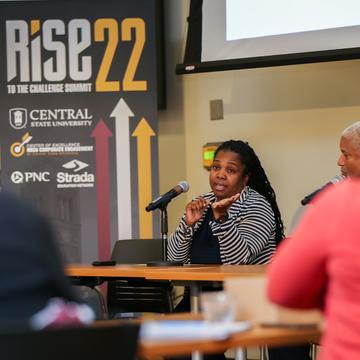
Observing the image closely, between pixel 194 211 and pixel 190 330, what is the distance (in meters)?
2.49

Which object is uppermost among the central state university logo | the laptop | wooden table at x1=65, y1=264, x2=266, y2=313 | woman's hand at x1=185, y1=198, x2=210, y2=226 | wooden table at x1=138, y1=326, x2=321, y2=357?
the central state university logo

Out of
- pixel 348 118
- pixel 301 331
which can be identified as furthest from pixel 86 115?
pixel 301 331

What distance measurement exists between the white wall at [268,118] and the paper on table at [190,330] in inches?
139

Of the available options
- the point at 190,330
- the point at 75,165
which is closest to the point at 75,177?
the point at 75,165

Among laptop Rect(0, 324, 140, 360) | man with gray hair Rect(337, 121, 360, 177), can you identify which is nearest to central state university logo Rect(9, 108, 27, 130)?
man with gray hair Rect(337, 121, 360, 177)

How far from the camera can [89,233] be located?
5465 millimetres

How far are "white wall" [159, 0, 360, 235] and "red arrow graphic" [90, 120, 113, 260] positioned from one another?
55cm

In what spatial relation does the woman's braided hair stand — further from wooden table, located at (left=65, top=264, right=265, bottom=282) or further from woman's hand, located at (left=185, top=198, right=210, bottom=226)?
wooden table, located at (left=65, top=264, right=265, bottom=282)

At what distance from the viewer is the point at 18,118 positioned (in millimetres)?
5562

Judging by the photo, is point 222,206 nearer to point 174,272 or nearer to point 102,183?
point 174,272

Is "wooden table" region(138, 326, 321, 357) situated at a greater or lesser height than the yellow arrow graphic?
lesser

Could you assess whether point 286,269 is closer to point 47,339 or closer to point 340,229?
point 340,229

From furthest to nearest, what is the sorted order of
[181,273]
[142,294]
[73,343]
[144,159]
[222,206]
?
[144,159] → [142,294] → [222,206] → [181,273] → [73,343]

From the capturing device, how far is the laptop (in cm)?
151
